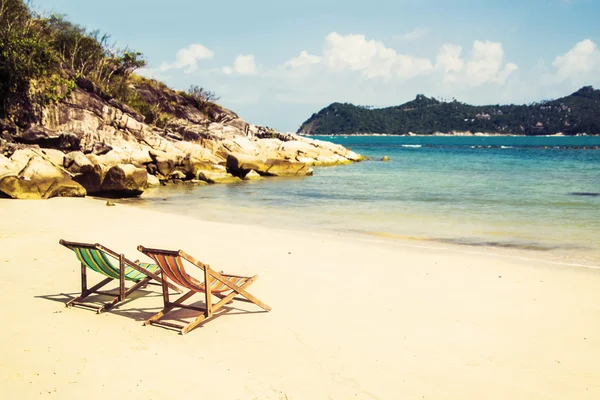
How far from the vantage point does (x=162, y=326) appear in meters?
5.71

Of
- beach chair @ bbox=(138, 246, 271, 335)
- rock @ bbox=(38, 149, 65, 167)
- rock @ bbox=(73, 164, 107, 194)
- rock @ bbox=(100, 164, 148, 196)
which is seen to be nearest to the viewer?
beach chair @ bbox=(138, 246, 271, 335)

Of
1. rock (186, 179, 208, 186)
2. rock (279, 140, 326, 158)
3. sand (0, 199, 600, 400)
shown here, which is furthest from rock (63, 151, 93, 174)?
rock (279, 140, 326, 158)

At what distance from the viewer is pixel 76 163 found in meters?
19.1

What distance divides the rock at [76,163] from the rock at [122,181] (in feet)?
2.84

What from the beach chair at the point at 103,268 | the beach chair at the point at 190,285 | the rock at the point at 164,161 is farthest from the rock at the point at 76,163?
the beach chair at the point at 190,285

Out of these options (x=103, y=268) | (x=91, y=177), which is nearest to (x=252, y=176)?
(x=91, y=177)

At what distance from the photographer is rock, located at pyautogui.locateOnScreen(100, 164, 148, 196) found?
19141 mm

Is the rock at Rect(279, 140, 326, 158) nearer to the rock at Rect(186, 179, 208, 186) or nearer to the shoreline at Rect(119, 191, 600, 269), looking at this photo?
the rock at Rect(186, 179, 208, 186)

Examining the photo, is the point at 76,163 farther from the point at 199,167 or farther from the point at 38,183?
the point at 199,167

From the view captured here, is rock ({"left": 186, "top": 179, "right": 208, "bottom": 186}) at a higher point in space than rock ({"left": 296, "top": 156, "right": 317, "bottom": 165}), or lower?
lower

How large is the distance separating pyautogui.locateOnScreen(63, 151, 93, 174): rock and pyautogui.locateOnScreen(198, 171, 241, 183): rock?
27.9 feet

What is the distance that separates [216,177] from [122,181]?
8.94 m

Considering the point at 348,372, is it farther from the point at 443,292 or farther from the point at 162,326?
the point at 443,292

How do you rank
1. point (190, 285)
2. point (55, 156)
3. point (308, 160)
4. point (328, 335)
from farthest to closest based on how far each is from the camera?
point (308, 160) < point (55, 156) < point (190, 285) < point (328, 335)
